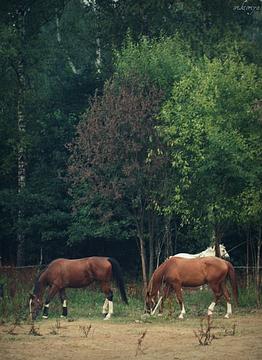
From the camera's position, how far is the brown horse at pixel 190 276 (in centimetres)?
2381

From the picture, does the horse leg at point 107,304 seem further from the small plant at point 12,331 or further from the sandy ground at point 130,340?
the small plant at point 12,331

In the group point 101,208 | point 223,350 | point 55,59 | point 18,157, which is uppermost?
point 55,59

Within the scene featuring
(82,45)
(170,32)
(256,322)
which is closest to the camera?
(256,322)

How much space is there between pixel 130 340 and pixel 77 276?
251 inches

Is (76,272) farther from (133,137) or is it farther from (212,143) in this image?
(133,137)

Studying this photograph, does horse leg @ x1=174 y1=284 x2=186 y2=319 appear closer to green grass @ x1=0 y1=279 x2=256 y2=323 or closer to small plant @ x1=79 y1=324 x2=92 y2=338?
green grass @ x1=0 y1=279 x2=256 y2=323

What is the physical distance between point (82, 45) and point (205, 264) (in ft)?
85.2

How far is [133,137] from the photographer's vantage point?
31109mm

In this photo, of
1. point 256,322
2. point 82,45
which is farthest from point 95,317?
point 82,45

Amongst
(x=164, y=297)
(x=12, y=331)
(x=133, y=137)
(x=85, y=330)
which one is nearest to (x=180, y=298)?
(x=164, y=297)

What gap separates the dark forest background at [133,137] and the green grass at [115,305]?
2345mm

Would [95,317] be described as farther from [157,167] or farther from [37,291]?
[157,167]

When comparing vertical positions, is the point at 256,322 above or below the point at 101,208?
below

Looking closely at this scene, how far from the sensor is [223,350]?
16719 mm
